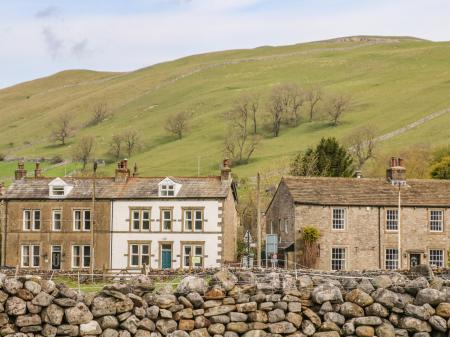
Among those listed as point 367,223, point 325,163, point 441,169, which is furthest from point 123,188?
point 441,169

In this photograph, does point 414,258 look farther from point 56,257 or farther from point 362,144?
point 362,144

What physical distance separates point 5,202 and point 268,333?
163 feet

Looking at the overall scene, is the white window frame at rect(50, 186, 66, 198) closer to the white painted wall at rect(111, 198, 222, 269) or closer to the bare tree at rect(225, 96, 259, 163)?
the white painted wall at rect(111, 198, 222, 269)

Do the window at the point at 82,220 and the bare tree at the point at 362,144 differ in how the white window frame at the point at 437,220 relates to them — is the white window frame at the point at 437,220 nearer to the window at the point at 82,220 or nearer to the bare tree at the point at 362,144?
the window at the point at 82,220

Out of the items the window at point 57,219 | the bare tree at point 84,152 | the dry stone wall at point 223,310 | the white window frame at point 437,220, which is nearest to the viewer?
the dry stone wall at point 223,310

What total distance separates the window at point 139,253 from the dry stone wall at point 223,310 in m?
44.4

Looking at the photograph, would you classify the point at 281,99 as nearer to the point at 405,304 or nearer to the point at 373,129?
the point at 373,129

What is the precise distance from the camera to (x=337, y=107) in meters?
178

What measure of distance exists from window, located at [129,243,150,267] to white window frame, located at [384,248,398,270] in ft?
51.7

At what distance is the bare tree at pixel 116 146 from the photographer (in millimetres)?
175250

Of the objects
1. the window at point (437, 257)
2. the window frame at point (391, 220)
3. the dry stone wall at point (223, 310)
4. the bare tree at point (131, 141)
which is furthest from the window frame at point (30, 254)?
the bare tree at point (131, 141)

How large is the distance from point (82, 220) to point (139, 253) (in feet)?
15.6

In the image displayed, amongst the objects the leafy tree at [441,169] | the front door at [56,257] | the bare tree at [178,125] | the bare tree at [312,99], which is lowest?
the front door at [56,257]

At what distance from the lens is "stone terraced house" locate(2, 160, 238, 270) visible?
2653 inches
